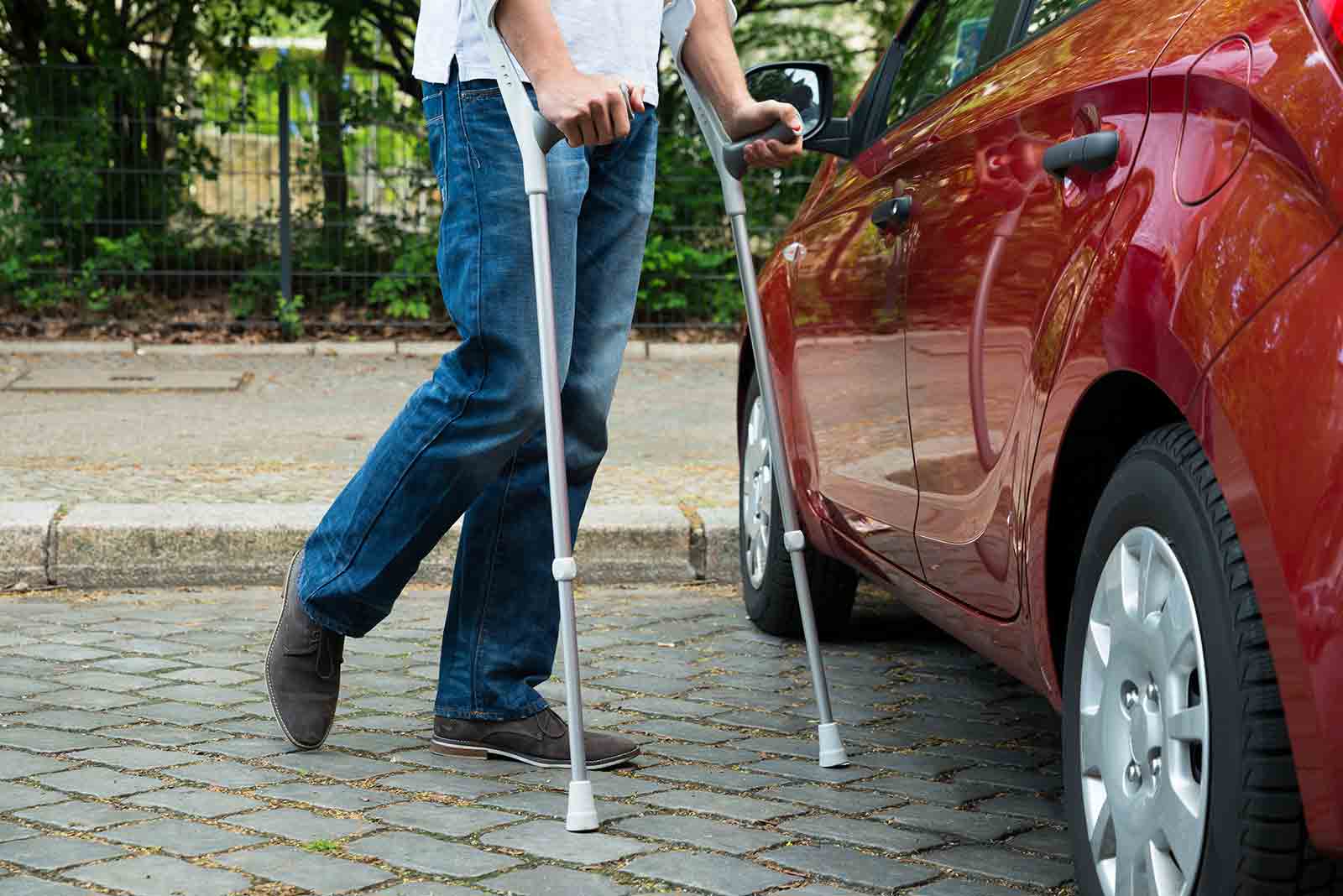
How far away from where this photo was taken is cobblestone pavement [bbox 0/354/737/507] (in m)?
6.25

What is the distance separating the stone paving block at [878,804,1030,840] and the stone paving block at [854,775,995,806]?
6cm

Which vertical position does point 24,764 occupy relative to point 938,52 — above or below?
below

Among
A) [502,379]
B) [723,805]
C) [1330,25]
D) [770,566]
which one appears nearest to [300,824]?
[723,805]

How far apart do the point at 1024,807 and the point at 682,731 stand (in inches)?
31.5

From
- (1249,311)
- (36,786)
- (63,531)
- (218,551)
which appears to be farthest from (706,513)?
(1249,311)

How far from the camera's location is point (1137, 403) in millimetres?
2424

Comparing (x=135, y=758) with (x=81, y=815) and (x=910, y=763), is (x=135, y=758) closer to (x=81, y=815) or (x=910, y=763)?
(x=81, y=815)

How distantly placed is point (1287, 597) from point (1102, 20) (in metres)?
1.18

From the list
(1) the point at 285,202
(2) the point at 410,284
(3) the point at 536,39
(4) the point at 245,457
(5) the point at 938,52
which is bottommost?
(4) the point at 245,457

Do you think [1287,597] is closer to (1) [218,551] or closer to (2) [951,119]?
(2) [951,119]

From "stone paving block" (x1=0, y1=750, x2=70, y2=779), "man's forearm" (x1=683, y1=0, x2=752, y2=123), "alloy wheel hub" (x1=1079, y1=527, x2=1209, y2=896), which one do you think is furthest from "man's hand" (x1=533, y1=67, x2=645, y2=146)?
"stone paving block" (x1=0, y1=750, x2=70, y2=779)

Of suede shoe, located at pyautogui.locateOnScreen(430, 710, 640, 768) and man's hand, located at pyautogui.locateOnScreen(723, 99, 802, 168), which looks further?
suede shoe, located at pyautogui.locateOnScreen(430, 710, 640, 768)

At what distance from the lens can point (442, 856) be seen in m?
2.87

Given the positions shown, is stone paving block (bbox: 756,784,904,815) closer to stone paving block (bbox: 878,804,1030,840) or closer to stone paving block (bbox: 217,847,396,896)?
stone paving block (bbox: 878,804,1030,840)
